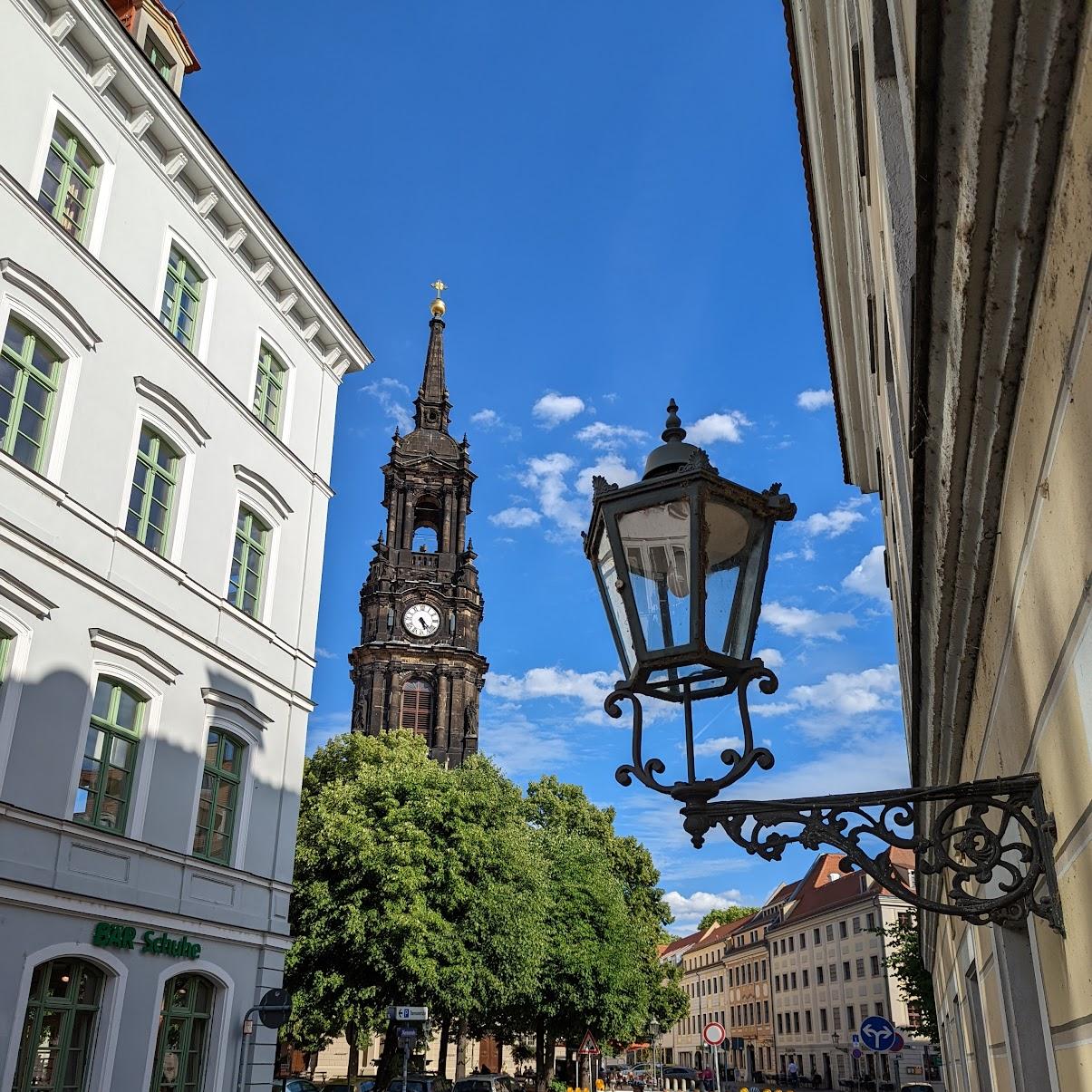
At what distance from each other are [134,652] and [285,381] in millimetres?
7303

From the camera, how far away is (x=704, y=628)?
3.85 m

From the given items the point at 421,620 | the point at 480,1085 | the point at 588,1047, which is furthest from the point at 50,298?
the point at 421,620

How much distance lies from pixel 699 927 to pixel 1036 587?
137622 millimetres

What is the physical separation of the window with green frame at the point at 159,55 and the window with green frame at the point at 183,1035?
14874mm

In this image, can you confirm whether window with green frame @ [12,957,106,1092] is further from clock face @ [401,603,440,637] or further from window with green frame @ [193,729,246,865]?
clock face @ [401,603,440,637]

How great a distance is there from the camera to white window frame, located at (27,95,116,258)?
1395cm

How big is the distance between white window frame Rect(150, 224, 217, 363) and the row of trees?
14.6 metres

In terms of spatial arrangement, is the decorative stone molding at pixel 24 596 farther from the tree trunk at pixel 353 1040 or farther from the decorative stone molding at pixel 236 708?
the tree trunk at pixel 353 1040

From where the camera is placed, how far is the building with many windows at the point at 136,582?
41.4ft

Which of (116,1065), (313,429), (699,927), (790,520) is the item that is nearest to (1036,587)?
(790,520)

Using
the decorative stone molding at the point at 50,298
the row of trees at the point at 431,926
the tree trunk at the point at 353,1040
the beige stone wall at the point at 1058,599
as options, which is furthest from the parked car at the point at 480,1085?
the beige stone wall at the point at 1058,599

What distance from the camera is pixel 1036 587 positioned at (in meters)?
2.79

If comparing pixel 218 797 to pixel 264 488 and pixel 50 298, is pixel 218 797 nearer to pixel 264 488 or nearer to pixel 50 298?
pixel 264 488

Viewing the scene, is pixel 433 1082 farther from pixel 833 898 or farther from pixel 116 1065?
pixel 833 898
